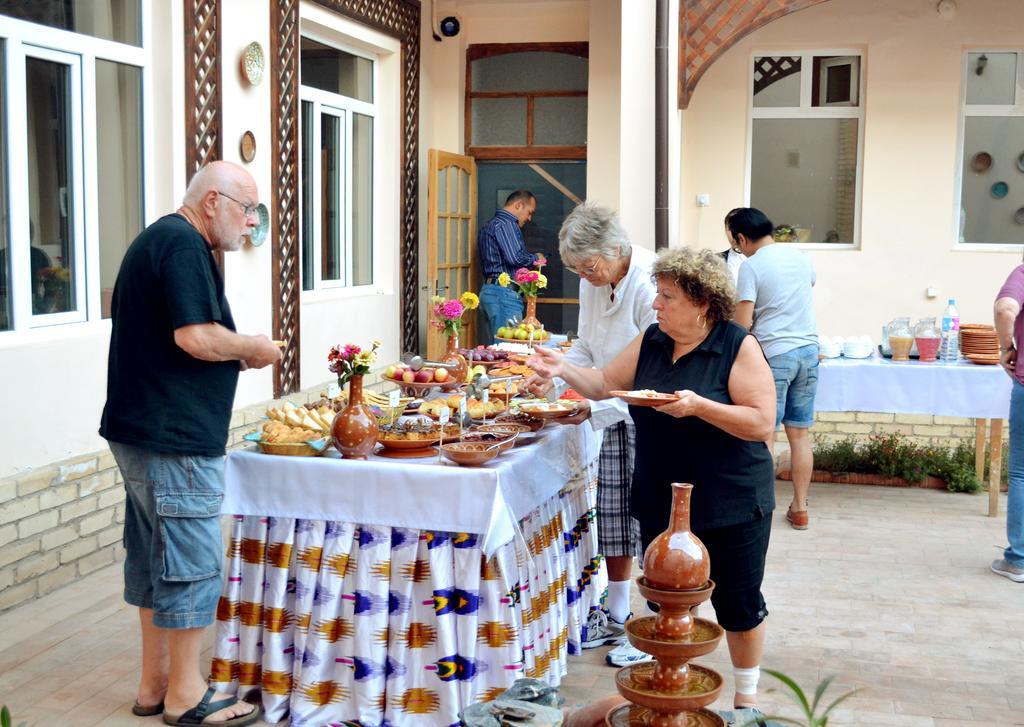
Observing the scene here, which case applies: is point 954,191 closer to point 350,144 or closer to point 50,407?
point 350,144

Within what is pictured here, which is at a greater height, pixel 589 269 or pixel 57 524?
pixel 589 269

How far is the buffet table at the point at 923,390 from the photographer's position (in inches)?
266

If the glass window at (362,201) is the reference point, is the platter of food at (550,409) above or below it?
below

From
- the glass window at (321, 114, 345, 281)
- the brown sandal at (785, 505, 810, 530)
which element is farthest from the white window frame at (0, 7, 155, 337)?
the brown sandal at (785, 505, 810, 530)

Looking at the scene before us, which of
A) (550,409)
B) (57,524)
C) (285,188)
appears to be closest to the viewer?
(550,409)

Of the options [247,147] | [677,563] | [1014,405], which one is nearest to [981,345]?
[1014,405]

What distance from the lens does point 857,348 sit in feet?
23.4

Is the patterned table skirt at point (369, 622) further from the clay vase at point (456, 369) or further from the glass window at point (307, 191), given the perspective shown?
the glass window at point (307, 191)

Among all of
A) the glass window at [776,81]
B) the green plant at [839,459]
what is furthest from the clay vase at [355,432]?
the glass window at [776,81]

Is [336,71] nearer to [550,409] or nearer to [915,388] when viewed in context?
[915,388]

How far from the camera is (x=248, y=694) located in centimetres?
388

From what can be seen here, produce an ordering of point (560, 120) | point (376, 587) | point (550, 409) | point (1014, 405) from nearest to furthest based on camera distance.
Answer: point (376, 587) → point (550, 409) → point (1014, 405) → point (560, 120)

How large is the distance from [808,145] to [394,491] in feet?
24.0

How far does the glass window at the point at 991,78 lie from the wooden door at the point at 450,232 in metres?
4.35
